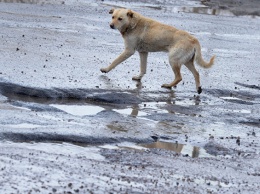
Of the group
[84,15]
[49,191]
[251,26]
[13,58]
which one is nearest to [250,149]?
[49,191]

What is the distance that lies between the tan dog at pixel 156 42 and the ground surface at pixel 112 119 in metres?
0.31

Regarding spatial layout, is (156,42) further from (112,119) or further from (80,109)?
(112,119)

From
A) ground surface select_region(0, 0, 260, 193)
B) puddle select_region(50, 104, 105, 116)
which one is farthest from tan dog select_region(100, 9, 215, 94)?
puddle select_region(50, 104, 105, 116)

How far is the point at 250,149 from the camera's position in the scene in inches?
339

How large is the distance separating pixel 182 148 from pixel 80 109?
1861 millimetres

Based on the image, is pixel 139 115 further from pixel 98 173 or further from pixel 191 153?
pixel 98 173

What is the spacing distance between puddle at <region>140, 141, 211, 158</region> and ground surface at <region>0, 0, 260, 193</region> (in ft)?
0.05

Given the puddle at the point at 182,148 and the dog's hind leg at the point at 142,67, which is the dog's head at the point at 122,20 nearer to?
the dog's hind leg at the point at 142,67

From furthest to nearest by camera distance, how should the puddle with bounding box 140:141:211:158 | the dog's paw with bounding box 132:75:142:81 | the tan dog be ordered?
the dog's paw with bounding box 132:75:142:81 < the tan dog < the puddle with bounding box 140:141:211:158

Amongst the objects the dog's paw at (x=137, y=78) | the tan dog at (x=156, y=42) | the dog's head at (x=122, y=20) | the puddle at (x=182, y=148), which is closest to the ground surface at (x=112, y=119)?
the puddle at (x=182, y=148)

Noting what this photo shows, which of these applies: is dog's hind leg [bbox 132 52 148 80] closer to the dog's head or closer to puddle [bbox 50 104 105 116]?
the dog's head

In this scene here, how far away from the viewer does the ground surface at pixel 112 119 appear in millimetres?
6770

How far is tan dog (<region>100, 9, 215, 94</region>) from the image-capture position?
38.9 feet

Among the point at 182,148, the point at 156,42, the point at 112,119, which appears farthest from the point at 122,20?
the point at 182,148
